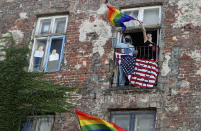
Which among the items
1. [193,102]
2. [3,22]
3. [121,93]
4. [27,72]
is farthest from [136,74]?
[3,22]

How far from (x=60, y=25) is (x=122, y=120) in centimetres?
423

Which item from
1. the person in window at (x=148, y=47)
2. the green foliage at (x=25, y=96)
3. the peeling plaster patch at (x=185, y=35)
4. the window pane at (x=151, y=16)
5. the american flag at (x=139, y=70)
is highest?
the window pane at (x=151, y=16)

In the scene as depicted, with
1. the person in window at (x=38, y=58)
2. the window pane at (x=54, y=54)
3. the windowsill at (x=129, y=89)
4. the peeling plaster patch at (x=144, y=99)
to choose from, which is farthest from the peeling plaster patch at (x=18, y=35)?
the peeling plaster patch at (x=144, y=99)

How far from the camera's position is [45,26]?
1711 centimetres

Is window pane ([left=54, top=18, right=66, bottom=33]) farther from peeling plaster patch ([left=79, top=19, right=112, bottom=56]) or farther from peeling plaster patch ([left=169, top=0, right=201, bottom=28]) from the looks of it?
peeling plaster patch ([left=169, top=0, right=201, bottom=28])

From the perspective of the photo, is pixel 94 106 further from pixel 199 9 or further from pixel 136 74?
pixel 199 9

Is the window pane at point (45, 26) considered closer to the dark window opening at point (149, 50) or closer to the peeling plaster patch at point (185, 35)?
the dark window opening at point (149, 50)

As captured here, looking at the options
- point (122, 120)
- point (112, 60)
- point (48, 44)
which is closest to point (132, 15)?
point (112, 60)

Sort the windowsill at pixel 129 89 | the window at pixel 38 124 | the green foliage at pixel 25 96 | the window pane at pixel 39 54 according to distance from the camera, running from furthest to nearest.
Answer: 1. the window pane at pixel 39 54
2. the window at pixel 38 124
3. the green foliage at pixel 25 96
4. the windowsill at pixel 129 89

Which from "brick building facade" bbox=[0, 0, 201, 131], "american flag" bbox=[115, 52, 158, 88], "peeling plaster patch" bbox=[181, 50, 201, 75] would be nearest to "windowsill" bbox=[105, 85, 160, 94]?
"brick building facade" bbox=[0, 0, 201, 131]

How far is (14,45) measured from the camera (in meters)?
16.8

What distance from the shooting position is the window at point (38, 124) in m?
15.2

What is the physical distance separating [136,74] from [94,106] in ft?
5.04

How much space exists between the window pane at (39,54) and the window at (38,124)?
178cm
